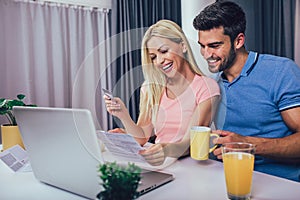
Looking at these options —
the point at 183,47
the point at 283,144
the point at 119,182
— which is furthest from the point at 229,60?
the point at 119,182

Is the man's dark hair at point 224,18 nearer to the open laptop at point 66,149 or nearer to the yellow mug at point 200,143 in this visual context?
→ the yellow mug at point 200,143

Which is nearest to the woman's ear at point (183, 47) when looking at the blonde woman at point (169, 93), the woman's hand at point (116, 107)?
the blonde woman at point (169, 93)

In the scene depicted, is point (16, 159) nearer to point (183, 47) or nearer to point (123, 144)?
point (123, 144)

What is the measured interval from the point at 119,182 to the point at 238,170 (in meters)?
0.40

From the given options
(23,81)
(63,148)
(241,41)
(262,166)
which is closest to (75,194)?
(63,148)

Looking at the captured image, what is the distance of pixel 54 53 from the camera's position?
8.98 feet

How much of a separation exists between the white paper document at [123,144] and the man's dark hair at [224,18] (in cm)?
82

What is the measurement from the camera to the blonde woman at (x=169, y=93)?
55.9 inches

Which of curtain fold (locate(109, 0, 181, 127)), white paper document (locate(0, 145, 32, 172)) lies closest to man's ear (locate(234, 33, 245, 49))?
white paper document (locate(0, 145, 32, 172))

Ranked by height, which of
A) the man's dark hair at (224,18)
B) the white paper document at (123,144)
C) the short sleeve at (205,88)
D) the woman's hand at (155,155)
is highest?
the man's dark hair at (224,18)

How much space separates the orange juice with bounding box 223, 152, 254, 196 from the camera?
0.76 meters

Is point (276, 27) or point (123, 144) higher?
point (276, 27)

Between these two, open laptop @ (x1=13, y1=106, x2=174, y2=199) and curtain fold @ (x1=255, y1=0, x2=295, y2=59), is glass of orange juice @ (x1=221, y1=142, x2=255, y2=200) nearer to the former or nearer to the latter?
open laptop @ (x1=13, y1=106, x2=174, y2=199)

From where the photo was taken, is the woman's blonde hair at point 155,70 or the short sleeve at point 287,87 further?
the woman's blonde hair at point 155,70
